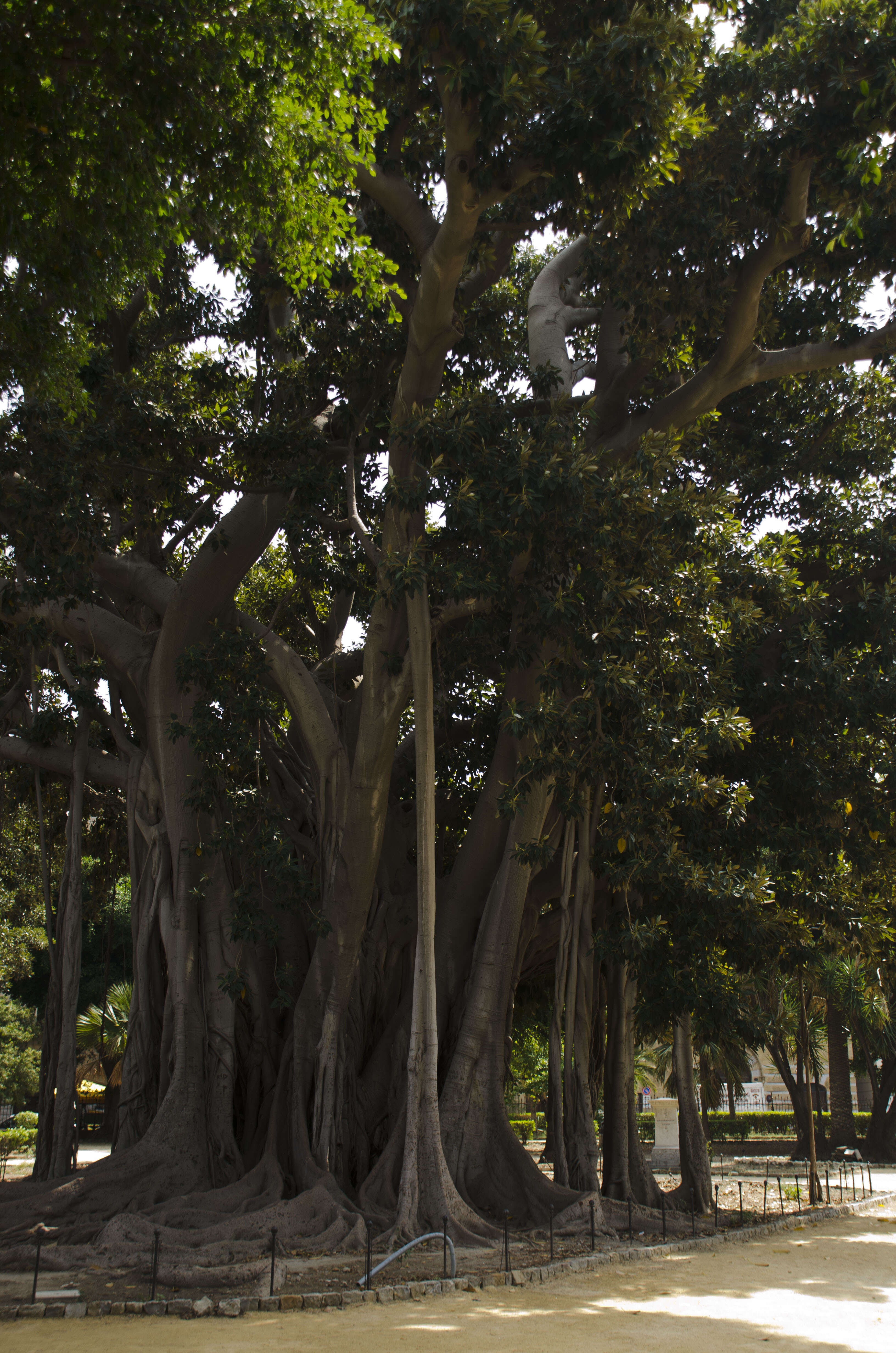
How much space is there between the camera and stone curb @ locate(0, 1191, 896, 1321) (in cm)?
620

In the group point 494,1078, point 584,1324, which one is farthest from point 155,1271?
point 494,1078

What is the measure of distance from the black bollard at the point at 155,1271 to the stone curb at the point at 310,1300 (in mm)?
118

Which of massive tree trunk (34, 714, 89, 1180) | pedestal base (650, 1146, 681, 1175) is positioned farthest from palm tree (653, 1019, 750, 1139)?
massive tree trunk (34, 714, 89, 1180)

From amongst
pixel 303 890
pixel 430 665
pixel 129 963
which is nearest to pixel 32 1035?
pixel 129 963

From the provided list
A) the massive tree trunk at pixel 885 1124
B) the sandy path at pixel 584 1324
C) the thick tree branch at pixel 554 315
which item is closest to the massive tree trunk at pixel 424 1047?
the sandy path at pixel 584 1324

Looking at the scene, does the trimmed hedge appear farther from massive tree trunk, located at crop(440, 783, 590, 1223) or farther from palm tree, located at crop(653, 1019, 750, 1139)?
massive tree trunk, located at crop(440, 783, 590, 1223)

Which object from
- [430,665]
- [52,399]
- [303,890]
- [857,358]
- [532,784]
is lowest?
[303,890]

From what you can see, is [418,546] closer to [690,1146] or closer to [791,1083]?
[690,1146]

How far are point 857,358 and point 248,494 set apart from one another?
20.8ft

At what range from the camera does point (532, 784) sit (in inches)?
357

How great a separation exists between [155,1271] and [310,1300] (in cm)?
97

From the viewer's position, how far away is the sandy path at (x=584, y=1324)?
5391mm

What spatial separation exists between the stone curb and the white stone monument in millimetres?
12323

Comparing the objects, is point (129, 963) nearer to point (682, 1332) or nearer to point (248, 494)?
point (248, 494)
